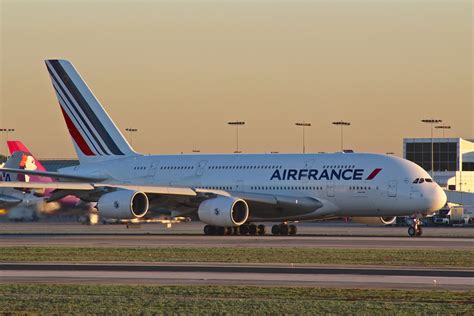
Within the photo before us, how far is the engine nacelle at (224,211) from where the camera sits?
5888 centimetres

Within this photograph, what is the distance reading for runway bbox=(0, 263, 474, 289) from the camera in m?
28.8

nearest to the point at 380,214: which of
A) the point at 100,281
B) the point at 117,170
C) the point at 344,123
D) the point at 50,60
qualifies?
the point at 117,170

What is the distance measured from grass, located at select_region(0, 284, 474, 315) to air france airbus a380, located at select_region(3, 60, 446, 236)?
104 feet

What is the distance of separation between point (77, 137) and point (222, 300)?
47742 millimetres

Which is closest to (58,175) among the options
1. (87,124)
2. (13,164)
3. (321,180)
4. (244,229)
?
(87,124)

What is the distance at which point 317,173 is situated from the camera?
60.7 m

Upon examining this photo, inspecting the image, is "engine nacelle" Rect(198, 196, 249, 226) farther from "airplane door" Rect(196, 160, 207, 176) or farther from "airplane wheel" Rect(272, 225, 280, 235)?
"airplane door" Rect(196, 160, 207, 176)

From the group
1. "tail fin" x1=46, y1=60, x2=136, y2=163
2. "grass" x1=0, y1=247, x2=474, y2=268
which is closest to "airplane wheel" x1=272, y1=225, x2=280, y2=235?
"tail fin" x1=46, y1=60, x2=136, y2=163

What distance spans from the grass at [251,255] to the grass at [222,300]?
1033 centimetres

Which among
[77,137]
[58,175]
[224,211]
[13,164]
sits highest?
[77,137]

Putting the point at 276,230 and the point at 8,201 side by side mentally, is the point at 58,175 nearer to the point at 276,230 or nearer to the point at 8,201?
A: the point at 8,201

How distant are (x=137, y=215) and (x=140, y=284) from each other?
31.2 metres

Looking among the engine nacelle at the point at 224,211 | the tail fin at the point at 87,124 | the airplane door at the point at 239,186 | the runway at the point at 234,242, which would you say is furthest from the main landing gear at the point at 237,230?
the tail fin at the point at 87,124

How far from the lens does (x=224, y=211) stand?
58812 mm
